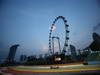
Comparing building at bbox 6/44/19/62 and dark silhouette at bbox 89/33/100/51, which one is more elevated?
dark silhouette at bbox 89/33/100/51

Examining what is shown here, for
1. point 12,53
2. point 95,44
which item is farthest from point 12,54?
point 95,44

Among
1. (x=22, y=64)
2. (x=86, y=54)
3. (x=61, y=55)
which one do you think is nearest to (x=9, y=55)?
(x=22, y=64)

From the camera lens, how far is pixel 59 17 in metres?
2.83

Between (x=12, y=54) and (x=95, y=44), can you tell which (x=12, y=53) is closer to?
(x=12, y=54)

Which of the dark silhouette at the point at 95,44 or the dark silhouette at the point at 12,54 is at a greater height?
the dark silhouette at the point at 95,44

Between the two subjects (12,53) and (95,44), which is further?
Answer: (95,44)

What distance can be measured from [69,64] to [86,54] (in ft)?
1.35

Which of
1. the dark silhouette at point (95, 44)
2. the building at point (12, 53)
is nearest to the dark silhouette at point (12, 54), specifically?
the building at point (12, 53)

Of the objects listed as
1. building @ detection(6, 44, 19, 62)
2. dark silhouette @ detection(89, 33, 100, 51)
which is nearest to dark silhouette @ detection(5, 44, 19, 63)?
building @ detection(6, 44, 19, 62)

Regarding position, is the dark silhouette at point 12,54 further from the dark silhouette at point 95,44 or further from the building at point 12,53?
the dark silhouette at point 95,44

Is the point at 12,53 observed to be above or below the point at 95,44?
below

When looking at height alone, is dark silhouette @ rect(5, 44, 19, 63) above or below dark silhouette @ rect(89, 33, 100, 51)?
below

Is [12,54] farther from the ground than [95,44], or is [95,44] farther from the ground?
[95,44]

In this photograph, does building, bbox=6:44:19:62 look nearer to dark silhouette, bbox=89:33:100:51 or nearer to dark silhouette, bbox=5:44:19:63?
dark silhouette, bbox=5:44:19:63
